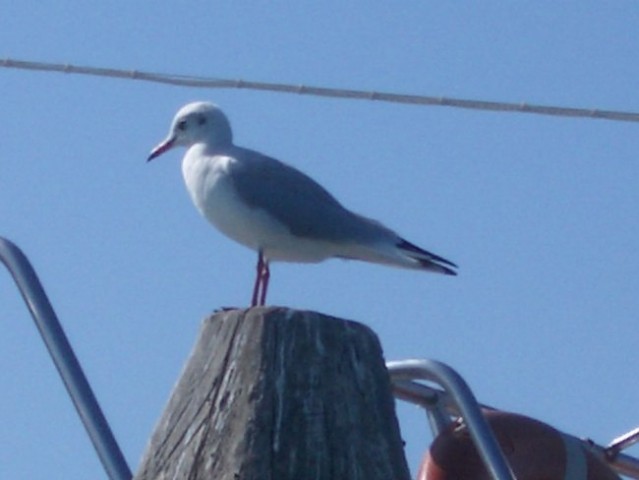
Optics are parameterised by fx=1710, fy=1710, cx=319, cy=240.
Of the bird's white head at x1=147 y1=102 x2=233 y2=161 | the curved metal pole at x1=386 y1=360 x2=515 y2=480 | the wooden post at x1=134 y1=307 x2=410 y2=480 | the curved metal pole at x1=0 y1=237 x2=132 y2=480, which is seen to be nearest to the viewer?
the wooden post at x1=134 y1=307 x2=410 y2=480

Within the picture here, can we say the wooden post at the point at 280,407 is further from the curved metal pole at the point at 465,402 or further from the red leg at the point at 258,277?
the red leg at the point at 258,277

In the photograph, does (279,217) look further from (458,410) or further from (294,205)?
(458,410)

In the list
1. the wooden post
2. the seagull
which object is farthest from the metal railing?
the seagull

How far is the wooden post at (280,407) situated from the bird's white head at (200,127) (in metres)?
4.88

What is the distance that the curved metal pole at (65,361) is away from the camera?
312cm

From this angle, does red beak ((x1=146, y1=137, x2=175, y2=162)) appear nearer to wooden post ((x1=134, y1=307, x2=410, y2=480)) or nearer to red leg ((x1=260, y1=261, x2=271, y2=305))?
red leg ((x1=260, y1=261, x2=271, y2=305))

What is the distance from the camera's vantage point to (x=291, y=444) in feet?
8.28

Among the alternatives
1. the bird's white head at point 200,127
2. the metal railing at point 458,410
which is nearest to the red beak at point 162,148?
the bird's white head at point 200,127

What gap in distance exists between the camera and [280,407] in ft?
8.36

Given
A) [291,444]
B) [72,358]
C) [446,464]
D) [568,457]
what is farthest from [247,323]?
[568,457]

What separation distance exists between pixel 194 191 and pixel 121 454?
3.98 metres

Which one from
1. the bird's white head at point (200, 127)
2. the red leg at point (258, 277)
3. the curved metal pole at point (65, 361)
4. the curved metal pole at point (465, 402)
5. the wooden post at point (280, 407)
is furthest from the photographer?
the bird's white head at point (200, 127)

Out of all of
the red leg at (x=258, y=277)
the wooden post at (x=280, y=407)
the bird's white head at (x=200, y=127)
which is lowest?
the wooden post at (x=280, y=407)

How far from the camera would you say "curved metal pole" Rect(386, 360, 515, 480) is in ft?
12.1
